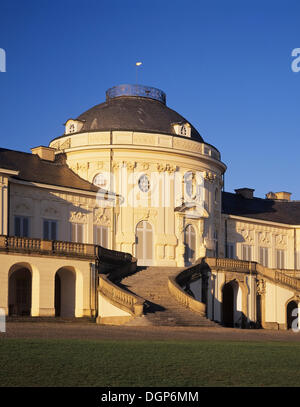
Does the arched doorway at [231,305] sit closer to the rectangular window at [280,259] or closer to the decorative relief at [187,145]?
the decorative relief at [187,145]

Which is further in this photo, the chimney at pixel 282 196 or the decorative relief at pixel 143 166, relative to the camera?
the chimney at pixel 282 196

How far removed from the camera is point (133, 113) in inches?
2173

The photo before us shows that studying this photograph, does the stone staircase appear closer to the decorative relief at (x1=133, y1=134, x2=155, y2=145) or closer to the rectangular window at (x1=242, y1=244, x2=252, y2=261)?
the decorative relief at (x1=133, y1=134, x2=155, y2=145)

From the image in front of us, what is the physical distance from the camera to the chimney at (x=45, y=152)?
53.2 m

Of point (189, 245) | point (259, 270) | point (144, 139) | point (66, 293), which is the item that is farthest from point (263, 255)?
point (66, 293)

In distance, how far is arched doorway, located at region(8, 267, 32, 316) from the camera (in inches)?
1710

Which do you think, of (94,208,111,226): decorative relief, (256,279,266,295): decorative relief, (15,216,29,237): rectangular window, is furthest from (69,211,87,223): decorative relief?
(256,279,266,295): decorative relief

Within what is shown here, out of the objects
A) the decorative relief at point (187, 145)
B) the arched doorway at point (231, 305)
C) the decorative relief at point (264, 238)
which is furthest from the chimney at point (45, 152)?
the decorative relief at point (264, 238)

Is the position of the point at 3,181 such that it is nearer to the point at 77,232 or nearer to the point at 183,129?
the point at 77,232

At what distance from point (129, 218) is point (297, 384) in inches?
1421

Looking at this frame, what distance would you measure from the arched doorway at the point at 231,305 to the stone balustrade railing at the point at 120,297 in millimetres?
14909
